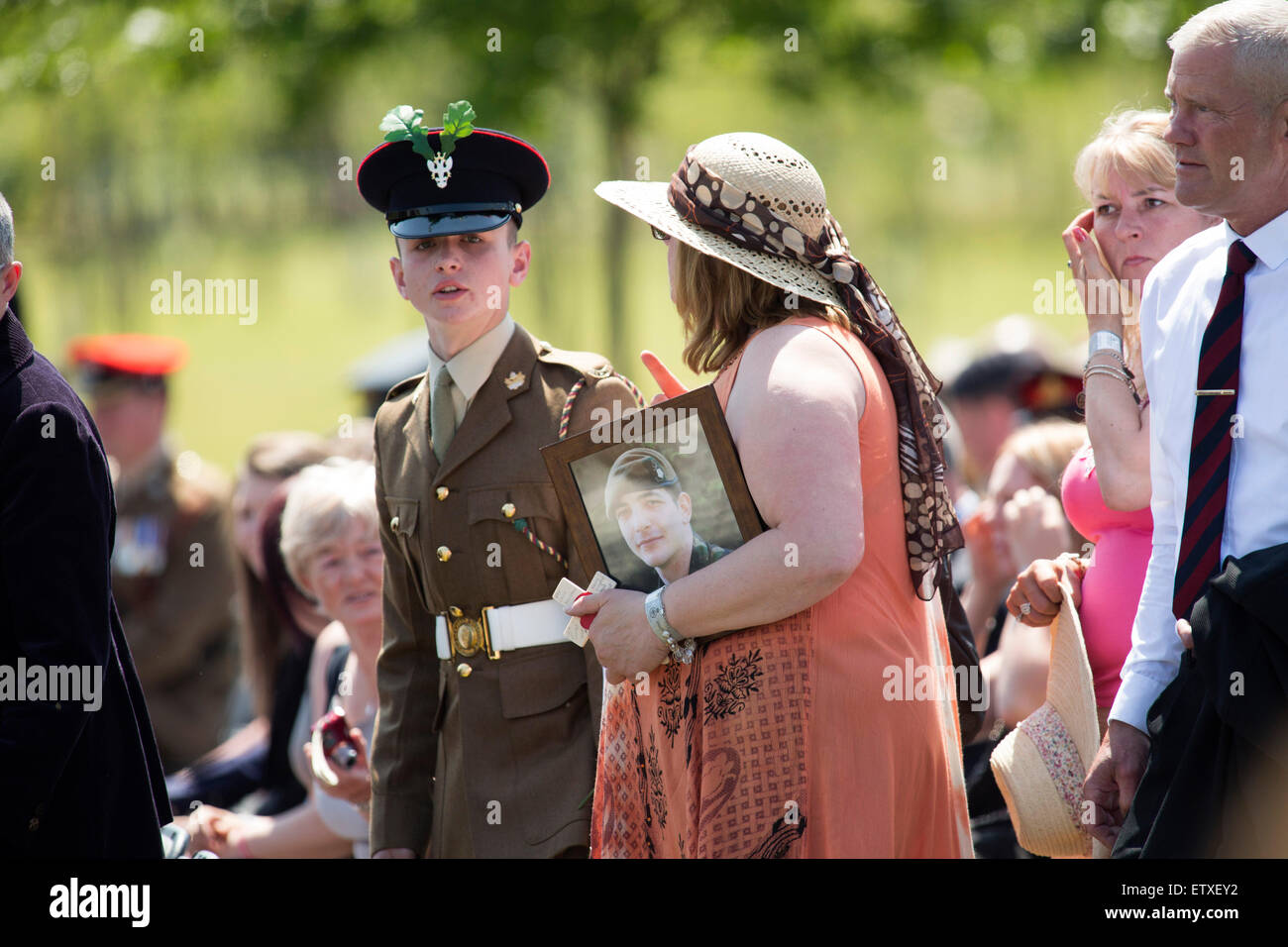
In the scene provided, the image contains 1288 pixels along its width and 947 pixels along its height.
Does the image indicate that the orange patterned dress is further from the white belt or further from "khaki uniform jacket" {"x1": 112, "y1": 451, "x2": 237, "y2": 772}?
"khaki uniform jacket" {"x1": 112, "y1": 451, "x2": 237, "y2": 772}

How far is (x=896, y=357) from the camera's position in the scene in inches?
110

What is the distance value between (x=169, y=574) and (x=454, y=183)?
3829mm

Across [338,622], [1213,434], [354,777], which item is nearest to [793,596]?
[1213,434]

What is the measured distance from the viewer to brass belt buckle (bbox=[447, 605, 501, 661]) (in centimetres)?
331

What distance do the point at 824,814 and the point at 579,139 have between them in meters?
7.94

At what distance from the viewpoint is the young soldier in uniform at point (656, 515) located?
2.70 metres

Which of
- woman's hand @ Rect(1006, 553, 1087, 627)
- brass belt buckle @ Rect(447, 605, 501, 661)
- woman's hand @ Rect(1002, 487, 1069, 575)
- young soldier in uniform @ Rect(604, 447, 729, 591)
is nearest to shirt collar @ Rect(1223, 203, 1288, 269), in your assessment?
woman's hand @ Rect(1006, 553, 1087, 627)

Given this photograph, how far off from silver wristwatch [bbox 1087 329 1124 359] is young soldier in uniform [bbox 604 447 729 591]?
895 mm

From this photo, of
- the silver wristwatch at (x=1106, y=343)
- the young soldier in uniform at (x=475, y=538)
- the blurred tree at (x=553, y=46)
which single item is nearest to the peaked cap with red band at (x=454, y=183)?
the young soldier in uniform at (x=475, y=538)

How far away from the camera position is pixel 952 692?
2.91 m

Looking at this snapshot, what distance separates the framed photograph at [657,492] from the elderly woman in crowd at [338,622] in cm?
159

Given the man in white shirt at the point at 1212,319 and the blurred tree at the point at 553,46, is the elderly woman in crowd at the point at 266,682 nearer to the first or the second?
the man in white shirt at the point at 1212,319
